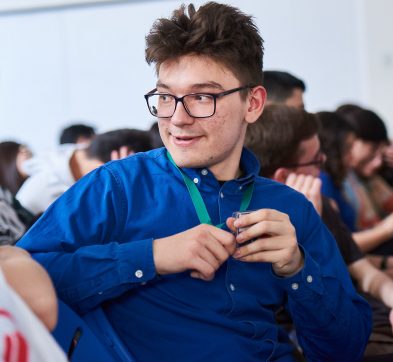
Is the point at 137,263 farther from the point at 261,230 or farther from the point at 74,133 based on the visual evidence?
the point at 74,133

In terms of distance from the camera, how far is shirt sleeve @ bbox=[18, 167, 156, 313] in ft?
4.81

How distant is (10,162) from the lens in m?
4.03

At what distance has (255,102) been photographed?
72.9 inches

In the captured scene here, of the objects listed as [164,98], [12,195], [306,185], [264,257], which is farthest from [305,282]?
[12,195]

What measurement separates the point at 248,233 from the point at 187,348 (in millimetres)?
295

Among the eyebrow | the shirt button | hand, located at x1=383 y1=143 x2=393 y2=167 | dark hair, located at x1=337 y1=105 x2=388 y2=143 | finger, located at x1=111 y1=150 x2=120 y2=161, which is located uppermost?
the eyebrow

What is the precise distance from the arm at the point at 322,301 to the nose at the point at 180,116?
38 centimetres

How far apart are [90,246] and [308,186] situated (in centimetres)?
108

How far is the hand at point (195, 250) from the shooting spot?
1.45 meters

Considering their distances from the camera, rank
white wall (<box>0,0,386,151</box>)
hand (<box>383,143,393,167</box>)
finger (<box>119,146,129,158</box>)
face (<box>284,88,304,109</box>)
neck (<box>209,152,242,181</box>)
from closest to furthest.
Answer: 1. neck (<box>209,152,242,181</box>)
2. face (<box>284,88,304,109</box>)
3. finger (<box>119,146,129,158</box>)
4. hand (<box>383,143,393,167</box>)
5. white wall (<box>0,0,386,151</box>)

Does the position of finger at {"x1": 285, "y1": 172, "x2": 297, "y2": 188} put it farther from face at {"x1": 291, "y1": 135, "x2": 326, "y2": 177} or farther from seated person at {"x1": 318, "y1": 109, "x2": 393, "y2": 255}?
seated person at {"x1": 318, "y1": 109, "x2": 393, "y2": 255}

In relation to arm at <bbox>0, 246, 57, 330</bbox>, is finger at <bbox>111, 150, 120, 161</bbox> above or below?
below

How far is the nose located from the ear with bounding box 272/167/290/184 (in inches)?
35.2

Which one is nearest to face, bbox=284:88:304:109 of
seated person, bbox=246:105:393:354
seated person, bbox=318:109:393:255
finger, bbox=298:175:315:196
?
seated person, bbox=246:105:393:354
